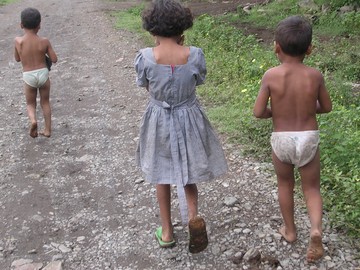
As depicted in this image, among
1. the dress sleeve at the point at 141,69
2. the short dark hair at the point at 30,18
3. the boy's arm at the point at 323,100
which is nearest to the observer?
the boy's arm at the point at 323,100

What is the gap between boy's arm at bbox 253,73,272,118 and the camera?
10.00ft

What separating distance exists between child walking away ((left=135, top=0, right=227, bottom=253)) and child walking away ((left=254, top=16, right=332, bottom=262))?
0.44 meters

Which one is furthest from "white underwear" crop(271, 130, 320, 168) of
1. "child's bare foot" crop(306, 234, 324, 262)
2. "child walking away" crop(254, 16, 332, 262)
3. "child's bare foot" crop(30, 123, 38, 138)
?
"child's bare foot" crop(30, 123, 38, 138)

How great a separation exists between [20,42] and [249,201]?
3.28 meters

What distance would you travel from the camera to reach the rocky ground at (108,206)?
3.41m

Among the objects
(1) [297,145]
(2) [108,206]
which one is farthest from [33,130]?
(1) [297,145]

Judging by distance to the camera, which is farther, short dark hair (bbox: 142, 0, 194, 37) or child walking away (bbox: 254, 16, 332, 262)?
short dark hair (bbox: 142, 0, 194, 37)

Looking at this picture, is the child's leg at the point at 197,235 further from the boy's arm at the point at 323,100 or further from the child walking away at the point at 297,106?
the boy's arm at the point at 323,100

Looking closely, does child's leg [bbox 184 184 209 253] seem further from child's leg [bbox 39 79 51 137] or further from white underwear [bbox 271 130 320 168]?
child's leg [bbox 39 79 51 137]

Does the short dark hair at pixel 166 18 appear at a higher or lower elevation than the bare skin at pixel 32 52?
higher

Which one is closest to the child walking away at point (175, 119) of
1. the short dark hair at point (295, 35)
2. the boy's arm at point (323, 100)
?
the short dark hair at point (295, 35)

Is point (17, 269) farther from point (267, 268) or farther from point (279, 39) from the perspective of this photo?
point (279, 39)

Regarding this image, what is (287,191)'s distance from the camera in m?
3.29

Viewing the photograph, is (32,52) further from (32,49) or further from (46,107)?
(46,107)
